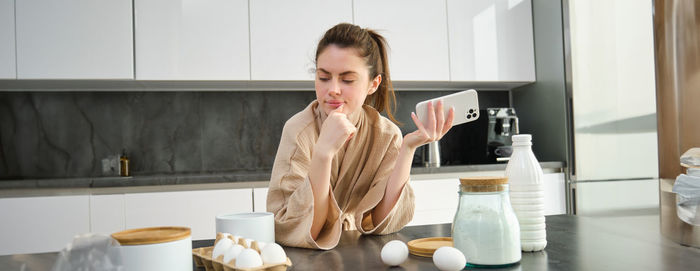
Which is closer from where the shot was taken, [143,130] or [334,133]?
[334,133]

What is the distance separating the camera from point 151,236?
73 cm

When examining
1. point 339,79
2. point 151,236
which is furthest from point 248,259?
point 339,79

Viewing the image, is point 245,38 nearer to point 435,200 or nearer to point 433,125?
point 435,200

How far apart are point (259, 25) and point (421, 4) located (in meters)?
0.97

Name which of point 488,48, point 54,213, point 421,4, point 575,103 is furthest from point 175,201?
point 575,103

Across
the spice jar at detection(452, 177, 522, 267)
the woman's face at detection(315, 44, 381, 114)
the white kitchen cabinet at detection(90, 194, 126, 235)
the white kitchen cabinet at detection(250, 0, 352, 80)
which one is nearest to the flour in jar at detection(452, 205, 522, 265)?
the spice jar at detection(452, 177, 522, 267)

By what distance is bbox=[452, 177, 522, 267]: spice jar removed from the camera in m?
0.79

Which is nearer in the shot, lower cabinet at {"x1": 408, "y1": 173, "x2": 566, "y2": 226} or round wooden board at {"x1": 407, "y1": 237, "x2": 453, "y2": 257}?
round wooden board at {"x1": 407, "y1": 237, "x2": 453, "y2": 257}

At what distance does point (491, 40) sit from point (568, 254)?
2448 mm

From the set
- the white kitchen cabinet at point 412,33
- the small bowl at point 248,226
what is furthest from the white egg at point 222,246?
the white kitchen cabinet at point 412,33

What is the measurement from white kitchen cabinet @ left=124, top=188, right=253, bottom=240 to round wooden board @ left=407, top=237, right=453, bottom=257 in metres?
1.62

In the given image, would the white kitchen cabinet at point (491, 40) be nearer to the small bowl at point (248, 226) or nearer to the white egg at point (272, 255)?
the small bowl at point (248, 226)

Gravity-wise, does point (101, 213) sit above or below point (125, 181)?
below

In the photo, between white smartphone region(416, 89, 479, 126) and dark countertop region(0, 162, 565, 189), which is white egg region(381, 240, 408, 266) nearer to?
white smartphone region(416, 89, 479, 126)
